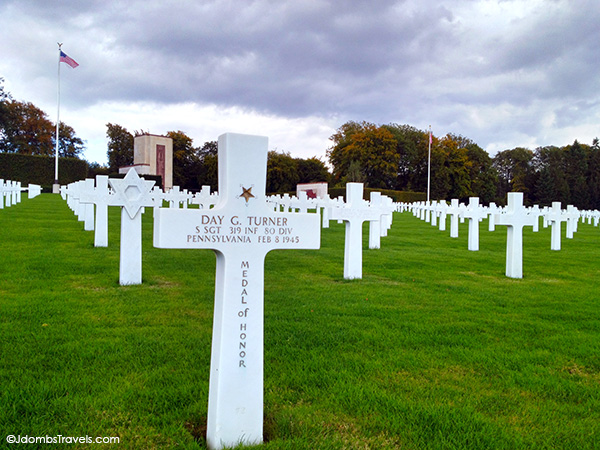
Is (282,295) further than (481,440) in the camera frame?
Yes

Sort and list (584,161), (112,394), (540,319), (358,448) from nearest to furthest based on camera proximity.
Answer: (358,448), (112,394), (540,319), (584,161)

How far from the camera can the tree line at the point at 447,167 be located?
5016 cm

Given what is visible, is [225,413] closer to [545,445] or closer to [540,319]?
[545,445]

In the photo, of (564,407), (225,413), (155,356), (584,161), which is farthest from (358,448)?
(584,161)

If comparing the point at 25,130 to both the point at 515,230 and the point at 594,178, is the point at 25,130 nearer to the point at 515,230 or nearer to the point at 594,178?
the point at 515,230

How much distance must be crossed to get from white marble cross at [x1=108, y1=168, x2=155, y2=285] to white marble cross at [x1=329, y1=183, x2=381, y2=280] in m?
2.67

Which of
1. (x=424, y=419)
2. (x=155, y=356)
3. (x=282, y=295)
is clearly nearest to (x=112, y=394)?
(x=155, y=356)

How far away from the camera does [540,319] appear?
16.1 feet

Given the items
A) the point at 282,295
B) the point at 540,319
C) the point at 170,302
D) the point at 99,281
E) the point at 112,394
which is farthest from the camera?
the point at 99,281

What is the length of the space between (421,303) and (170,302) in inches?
110

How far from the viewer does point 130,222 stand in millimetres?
6027

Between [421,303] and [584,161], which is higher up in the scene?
[584,161]

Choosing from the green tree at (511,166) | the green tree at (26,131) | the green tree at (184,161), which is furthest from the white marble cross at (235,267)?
the green tree at (511,166)

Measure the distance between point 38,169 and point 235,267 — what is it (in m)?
40.7
